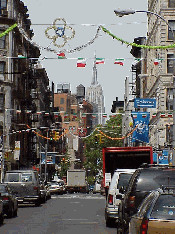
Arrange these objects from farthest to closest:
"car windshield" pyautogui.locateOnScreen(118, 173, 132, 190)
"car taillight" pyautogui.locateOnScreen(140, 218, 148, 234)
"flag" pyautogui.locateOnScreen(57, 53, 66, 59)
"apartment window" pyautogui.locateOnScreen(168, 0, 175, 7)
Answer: "apartment window" pyautogui.locateOnScreen(168, 0, 175, 7) → "flag" pyautogui.locateOnScreen(57, 53, 66, 59) → "car windshield" pyautogui.locateOnScreen(118, 173, 132, 190) → "car taillight" pyautogui.locateOnScreen(140, 218, 148, 234)

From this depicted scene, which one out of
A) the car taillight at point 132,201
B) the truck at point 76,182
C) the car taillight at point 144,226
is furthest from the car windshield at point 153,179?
the truck at point 76,182

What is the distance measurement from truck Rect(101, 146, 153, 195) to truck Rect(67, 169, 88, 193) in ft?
214

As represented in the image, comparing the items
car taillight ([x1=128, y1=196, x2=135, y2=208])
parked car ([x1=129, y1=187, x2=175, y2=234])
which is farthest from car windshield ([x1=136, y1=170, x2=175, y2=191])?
parked car ([x1=129, y1=187, x2=175, y2=234])

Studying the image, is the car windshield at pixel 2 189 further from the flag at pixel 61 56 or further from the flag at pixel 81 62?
the flag at pixel 81 62

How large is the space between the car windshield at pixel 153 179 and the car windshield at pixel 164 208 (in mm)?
5132

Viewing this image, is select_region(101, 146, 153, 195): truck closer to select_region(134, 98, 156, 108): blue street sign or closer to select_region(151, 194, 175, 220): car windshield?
select_region(134, 98, 156, 108): blue street sign

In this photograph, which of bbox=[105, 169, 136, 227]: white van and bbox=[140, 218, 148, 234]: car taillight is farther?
bbox=[105, 169, 136, 227]: white van

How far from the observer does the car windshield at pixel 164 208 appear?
35.2ft

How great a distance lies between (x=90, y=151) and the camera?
153500 millimetres

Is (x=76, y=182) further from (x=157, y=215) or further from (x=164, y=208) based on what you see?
(x=157, y=215)

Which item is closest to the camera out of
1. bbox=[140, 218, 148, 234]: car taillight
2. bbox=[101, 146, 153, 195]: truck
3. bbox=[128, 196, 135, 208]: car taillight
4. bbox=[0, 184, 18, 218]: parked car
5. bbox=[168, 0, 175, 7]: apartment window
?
bbox=[140, 218, 148, 234]: car taillight

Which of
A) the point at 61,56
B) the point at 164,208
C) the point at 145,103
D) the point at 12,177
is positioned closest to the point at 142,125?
the point at 145,103

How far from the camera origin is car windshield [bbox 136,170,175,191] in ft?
54.0

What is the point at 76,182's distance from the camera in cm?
10181
